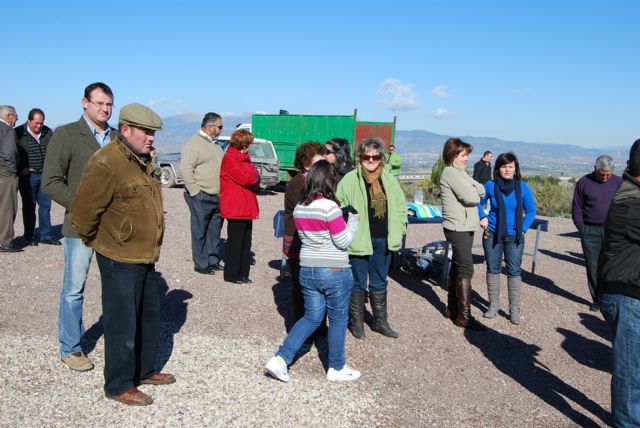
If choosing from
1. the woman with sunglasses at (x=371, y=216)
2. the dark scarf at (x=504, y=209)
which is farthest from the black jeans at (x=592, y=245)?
the woman with sunglasses at (x=371, y=216)

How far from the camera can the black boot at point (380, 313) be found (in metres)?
5.64

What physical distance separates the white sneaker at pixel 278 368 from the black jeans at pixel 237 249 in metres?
2.91

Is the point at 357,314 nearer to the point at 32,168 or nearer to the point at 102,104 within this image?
the point at 102,104

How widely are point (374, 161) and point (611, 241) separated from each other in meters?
2.44

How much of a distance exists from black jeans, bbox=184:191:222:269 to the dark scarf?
11.4 feet

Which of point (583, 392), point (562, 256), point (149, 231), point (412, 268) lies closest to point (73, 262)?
point (149, 231)

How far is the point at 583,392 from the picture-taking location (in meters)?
4.66

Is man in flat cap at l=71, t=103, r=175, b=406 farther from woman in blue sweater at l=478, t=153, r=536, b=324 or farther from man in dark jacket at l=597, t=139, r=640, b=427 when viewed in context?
woman in blue sweater at l=478, t=153, r=536, b=324

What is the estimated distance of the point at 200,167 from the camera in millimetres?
7316

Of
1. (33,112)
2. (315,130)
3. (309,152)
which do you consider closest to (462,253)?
(309,152)

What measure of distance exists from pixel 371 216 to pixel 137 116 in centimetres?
244

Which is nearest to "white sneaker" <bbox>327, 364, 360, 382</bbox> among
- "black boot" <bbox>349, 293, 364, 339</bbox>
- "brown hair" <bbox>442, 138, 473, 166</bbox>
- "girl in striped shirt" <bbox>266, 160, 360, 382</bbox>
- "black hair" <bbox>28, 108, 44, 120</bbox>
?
"girl in striped shirt" <bbox>266, 160, 360, 382</bbox>

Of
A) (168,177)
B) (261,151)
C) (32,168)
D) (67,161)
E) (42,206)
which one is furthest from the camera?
(168,177)

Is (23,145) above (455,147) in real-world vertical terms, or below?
below
